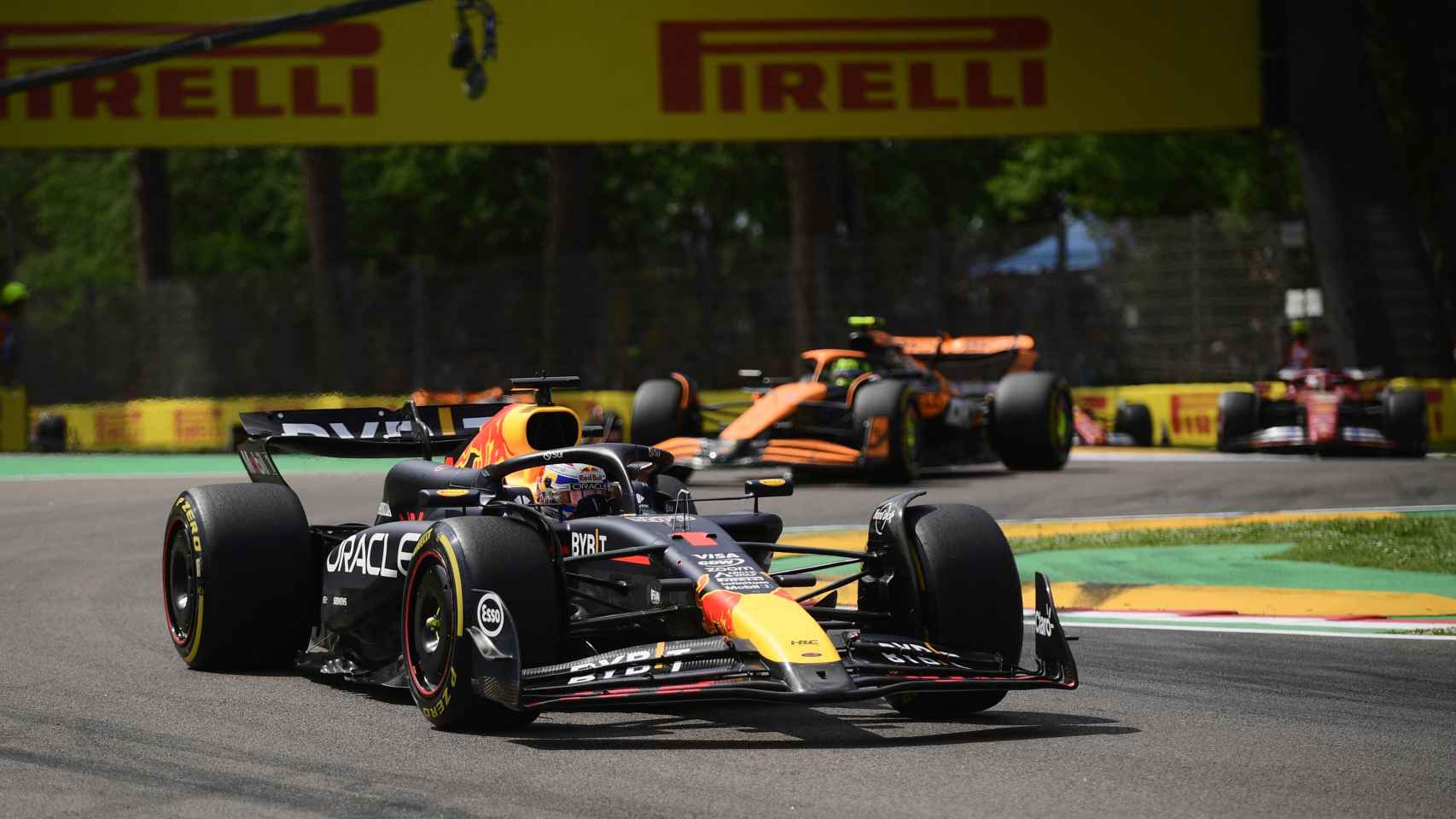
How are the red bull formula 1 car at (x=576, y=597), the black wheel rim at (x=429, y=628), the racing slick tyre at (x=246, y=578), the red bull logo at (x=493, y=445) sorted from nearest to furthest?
the red bull formula 1 car at (x=576, y=597) < the black wheel rim at (x=429, y=628) < the racing slick tyre at (x=246, y=578) < the red bull logo at (x=493, y=445)

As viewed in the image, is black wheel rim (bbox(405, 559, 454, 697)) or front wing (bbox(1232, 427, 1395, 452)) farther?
front wing (bbox(1232, 427, 1395, 452))

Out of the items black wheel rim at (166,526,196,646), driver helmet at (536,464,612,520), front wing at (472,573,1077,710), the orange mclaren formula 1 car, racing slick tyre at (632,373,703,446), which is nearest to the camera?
front wing at (472,573,1077,710)

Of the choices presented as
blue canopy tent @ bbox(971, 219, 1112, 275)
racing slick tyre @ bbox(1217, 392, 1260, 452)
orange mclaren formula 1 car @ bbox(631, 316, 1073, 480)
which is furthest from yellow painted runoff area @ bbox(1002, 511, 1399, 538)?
blue canopy tent @ bbox(971, 219, 1112, 275)

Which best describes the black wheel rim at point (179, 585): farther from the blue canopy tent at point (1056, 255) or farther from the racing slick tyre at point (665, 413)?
the blue canopy tent at point (1056, 255)

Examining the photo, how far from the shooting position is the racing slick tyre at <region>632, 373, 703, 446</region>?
20.0m

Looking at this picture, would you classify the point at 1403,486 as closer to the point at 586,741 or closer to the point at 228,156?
the point at 586,741

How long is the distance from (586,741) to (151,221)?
115ft

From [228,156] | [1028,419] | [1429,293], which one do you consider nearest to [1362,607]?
[1028,419]

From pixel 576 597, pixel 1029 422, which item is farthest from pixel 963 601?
pixel 1029 422

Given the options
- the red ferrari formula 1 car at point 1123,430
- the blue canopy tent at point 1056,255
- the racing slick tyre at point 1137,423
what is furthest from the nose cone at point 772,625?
the blue canopy tent at point 1056,255

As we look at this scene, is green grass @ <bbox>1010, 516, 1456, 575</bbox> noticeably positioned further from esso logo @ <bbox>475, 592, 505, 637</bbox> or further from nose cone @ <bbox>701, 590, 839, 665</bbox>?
esso logo @ <bbox>475, 592, 505, 637</bbox>

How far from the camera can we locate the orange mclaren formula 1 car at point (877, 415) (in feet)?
62.3

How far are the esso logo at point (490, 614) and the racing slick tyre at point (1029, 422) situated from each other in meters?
14.1

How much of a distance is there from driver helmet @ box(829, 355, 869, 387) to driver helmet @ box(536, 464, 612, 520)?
1154cm
